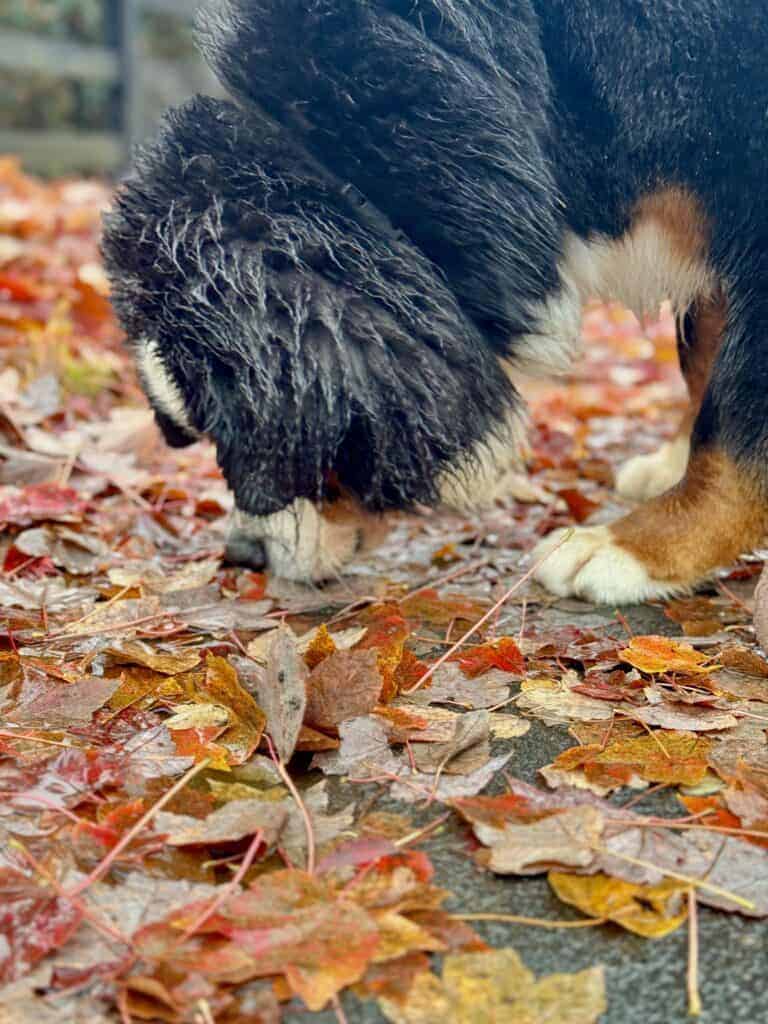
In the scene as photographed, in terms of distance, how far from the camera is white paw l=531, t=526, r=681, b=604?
2.26 m

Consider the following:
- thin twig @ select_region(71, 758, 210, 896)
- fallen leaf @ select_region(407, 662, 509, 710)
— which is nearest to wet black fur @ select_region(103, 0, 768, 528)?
fallen leaf @ select_region(407, 662, 509, 710)

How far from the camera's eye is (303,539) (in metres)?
2.27

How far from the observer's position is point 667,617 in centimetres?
218

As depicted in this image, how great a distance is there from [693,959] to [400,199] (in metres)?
1.38

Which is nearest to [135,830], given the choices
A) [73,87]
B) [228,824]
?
[228,824]

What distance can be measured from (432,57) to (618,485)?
57.0 inches

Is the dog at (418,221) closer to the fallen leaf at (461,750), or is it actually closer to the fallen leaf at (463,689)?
the fallen leaf at (463,689)

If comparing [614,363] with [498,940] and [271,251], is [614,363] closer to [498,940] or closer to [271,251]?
[271,251]

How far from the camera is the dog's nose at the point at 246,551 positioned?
2.33 meters

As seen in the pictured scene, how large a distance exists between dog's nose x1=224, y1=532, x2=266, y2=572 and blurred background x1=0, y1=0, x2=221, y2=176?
640 centimetres

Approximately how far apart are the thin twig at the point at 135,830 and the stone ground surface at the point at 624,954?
0.93ft

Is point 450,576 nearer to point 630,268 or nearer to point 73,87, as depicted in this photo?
point 630,268

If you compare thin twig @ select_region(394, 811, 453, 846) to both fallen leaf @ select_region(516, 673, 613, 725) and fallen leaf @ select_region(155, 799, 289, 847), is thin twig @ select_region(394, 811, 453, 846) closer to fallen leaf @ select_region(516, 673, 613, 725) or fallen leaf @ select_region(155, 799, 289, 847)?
fallen leaf @ select_region(155, 799, 289, 847)

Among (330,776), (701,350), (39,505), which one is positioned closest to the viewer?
(330,776)
